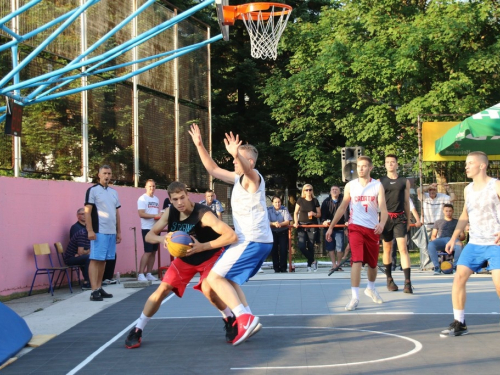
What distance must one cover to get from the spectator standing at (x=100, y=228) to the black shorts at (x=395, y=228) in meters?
4.45

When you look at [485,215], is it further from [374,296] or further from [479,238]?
[374,296]

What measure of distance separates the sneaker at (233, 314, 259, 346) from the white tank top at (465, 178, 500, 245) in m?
2.61

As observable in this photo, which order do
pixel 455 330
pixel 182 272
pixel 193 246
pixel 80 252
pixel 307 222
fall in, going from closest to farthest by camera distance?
pixel 193 246 < pixel 182 272 < pixel 455 330 < pixel 80 252 < pixel 307 222

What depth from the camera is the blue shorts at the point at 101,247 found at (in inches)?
456

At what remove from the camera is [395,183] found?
12.1 metres

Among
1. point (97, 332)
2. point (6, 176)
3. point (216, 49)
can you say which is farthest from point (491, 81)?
point (97, 332)

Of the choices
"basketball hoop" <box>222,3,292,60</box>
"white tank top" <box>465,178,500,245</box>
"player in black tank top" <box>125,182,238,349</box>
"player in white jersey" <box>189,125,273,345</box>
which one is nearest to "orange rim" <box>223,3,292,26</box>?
"basketball hoop" <box>222,3,292,60</box>

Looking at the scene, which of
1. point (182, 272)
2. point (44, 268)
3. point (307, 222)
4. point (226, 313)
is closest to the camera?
point (182, 272)

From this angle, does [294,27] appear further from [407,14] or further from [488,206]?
[488,206]

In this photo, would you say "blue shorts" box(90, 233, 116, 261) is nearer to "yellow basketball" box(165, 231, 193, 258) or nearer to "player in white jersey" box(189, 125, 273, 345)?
"player in white jersey" box(189, 125, 273, 345)

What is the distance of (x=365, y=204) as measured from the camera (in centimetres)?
1030

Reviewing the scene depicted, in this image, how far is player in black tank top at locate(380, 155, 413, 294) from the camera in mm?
11977

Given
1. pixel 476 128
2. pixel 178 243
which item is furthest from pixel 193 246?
pixel 476 128

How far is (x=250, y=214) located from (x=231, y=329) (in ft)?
4.17
